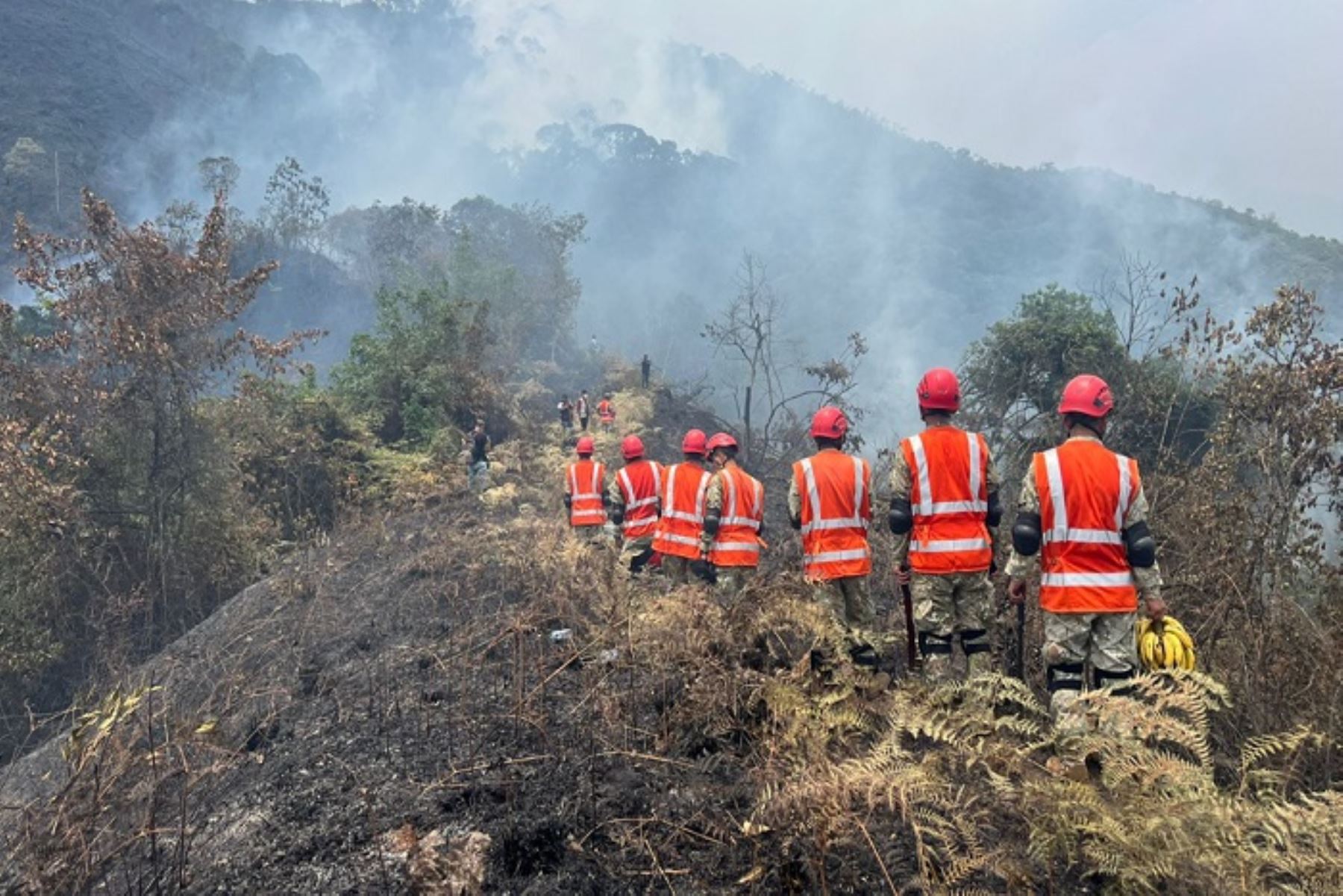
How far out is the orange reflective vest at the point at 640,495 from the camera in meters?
8.19

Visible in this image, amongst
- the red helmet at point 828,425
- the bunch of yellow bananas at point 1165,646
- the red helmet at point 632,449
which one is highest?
the red helmet at point 828,425

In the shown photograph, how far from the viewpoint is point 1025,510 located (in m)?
4.13

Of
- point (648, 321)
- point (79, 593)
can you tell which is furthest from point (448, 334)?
point (648, 321)

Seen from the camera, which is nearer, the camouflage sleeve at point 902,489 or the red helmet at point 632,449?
the camouflage sleeve at point 902,489

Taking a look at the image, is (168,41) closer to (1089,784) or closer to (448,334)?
(448,334)

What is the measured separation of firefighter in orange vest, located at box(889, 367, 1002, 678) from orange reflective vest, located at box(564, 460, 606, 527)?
4.75 m

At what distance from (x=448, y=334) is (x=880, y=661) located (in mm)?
16258

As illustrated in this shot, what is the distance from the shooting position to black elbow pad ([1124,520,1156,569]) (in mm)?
3885

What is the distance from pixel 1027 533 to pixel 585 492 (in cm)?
564

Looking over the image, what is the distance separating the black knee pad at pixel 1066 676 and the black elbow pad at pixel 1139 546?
2.02 feet

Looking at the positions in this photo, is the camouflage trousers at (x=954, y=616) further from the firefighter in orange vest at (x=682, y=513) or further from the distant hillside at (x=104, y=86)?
the distant hillside at (x=104, y=86)

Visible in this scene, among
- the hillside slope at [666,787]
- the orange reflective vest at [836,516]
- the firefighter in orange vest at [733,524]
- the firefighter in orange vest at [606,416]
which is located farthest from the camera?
the firefighter in orange vest at [606,416]

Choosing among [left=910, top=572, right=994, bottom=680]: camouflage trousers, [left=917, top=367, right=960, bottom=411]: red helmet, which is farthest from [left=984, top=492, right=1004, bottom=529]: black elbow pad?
[left=917, top=367, right=960, bottom=411]: red helmet

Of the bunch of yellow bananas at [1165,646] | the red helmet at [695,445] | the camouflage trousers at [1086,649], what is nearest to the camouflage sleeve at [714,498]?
the red helmet at [695,445]
